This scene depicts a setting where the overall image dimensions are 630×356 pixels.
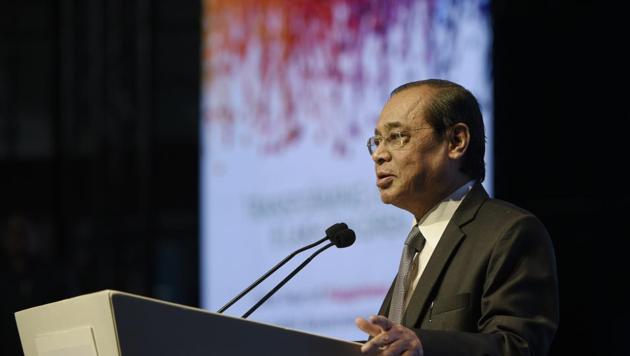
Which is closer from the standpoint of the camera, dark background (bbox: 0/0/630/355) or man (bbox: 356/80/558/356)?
man (bbox: 356/80/558/356)

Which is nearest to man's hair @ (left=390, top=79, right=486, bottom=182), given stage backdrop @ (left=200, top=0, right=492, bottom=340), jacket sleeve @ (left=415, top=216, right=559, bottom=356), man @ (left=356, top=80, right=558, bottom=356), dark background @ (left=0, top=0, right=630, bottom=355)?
man @ (left=356, top=80, right=558, bottom=356)

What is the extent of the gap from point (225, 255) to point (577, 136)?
2.00 meters

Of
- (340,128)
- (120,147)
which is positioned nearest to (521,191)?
(340,128)

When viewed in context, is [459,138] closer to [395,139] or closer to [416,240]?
[395,139]

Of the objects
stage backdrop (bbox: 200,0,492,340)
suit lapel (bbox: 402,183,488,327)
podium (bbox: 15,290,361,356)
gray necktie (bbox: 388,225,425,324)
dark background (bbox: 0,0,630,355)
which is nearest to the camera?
podium (bbox: 15,290,361,356)

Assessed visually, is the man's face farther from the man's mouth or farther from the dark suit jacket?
the dark suit jacket

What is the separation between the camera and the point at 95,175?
545 cm

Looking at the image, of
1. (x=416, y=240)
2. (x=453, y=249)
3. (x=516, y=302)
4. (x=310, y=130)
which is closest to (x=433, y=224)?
(x=416, y=240)

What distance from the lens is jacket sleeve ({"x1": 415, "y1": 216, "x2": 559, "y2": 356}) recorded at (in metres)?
2.01

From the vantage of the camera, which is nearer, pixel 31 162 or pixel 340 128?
pixel 340 128

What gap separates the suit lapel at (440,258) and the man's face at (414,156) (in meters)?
0.10

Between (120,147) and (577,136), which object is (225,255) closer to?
(120,147)

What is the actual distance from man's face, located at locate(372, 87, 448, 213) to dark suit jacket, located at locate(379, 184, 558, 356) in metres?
0.15

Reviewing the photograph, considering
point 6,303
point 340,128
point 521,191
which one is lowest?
point 6,303
